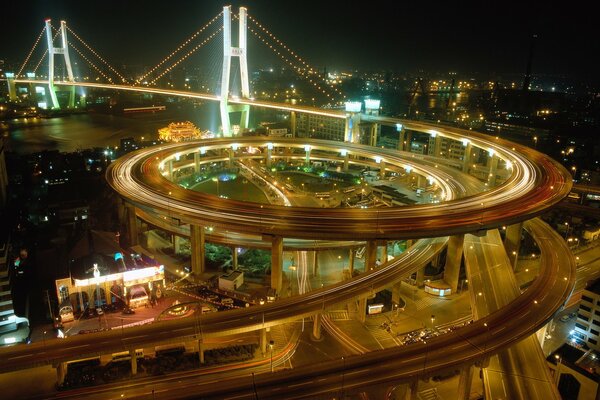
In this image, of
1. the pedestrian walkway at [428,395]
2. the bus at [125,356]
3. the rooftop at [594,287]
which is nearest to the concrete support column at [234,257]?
the bus at [125,356]

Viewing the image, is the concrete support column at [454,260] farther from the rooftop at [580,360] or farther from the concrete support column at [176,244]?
the concrete support column at [176,244]

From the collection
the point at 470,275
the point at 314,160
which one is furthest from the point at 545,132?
the point at 470,275

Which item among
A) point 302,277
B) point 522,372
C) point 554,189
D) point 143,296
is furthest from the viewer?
point 554,189

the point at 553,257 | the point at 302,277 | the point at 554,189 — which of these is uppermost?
the point at 554,189

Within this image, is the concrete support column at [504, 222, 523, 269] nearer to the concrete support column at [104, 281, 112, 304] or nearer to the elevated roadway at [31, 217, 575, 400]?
the elevated roadway at [31, 217, 575, 400]

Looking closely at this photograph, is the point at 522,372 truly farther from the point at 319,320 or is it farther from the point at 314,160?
the point at 314,160

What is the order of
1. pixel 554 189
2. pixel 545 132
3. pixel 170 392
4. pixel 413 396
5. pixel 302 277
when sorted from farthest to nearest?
pixel 545 132
pixel 554 189
pixel 302 277
pixel 413 396
pixel 170 392
